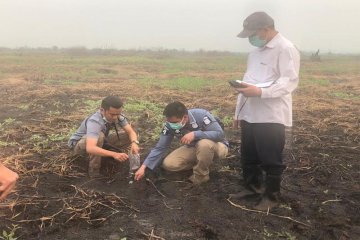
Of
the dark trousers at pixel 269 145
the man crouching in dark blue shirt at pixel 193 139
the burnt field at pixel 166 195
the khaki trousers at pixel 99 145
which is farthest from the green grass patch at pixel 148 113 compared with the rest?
the dark trousers at pixel 269 145

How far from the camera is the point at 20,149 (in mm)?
5305

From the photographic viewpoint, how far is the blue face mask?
11.5ft

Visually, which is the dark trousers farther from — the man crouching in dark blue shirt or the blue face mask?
the blue face mask

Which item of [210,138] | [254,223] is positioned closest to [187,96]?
[210,138]

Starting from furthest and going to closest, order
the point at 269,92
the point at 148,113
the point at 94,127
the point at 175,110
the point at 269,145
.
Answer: the point at 148,113
the point at 94,127
the point at 175,110
the point at 269,145
the point at 269,92

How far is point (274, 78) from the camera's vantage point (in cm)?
353

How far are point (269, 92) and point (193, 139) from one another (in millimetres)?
1026

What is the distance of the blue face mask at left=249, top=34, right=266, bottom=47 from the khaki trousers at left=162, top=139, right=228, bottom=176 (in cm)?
112

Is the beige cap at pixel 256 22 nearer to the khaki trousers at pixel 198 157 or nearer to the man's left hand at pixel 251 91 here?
the man's left hand at pixel 251 91

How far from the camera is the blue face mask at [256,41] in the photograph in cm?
351

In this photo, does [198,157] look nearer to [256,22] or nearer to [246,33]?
[246,33]

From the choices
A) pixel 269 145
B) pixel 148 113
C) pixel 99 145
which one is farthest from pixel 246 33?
pixel 148 113

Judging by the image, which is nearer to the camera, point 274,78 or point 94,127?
point 274,78

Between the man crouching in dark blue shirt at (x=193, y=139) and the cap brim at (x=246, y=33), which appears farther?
the man crouching in dark blue shirt at (x=193, y=139)
